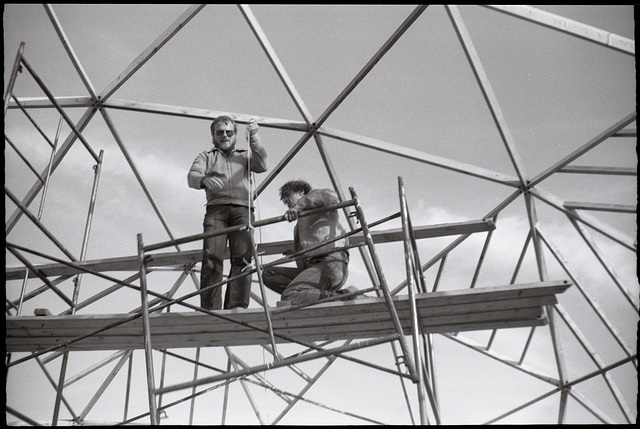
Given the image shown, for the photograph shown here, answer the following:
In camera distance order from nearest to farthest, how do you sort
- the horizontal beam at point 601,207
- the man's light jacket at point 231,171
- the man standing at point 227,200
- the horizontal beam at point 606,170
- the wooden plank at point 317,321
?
1. the wooden plank at point 317,321
2. the man standing at point 227,200
3. the man's light jacket at point 231,171
4. the horizontal beam at point 606,170
5. the horizontal beam at point 601,207

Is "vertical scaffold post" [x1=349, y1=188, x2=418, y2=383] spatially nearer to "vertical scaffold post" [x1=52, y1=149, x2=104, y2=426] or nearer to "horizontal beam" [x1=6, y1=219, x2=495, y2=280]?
"horizontal beam" [x1=6, y1=219, x2=495, y2=280]

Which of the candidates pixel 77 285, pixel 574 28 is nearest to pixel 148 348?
pixel 77 285

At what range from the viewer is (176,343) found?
8.82m

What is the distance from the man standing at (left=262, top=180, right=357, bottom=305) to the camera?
8.14m

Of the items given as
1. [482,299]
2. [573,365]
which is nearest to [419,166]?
[573,365]

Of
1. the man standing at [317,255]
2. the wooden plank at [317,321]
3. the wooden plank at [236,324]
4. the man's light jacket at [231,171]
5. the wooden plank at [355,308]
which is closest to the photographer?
the wooden plank at [355,308]

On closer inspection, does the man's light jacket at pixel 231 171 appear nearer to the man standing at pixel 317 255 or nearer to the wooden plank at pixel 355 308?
the man standing at pixel 317 255

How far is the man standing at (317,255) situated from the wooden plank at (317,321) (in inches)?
13.7

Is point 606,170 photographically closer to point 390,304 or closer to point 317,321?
point 390,304

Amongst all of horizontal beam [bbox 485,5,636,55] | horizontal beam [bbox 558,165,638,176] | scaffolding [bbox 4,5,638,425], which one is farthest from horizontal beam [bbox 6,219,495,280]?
horizontal beam [bbox 485,5,636,55]

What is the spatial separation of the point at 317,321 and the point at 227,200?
2.01 meters

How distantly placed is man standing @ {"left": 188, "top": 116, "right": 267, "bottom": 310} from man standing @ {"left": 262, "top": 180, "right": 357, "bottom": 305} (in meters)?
0.62

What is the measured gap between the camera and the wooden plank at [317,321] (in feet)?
24.8

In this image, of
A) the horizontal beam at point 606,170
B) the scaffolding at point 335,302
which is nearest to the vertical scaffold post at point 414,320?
the scaffolding at point 335,302
